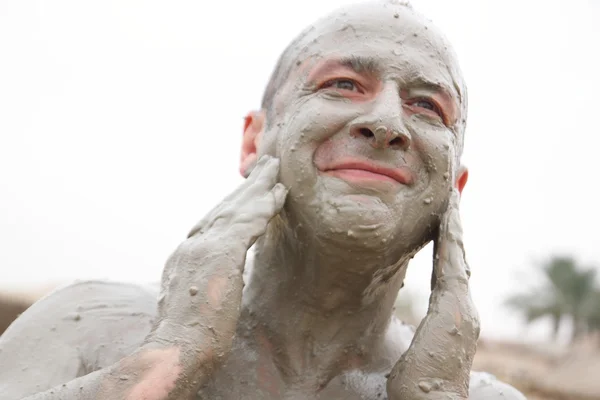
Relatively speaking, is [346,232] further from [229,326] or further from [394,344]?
[394,344]

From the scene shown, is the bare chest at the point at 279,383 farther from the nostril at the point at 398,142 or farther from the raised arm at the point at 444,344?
the nostril at the point at 398,142

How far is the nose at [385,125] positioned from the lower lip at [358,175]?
0.36 feet

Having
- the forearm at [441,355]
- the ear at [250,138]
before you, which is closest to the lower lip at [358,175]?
the forearm at [441,355]

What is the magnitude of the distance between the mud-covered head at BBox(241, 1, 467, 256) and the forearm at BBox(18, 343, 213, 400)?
68cm

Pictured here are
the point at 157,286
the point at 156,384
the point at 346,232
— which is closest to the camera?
the point at 156,384

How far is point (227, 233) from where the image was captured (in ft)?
9.98

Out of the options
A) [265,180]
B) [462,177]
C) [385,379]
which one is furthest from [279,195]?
[462,177]

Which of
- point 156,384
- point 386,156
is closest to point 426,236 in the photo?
point 386,156

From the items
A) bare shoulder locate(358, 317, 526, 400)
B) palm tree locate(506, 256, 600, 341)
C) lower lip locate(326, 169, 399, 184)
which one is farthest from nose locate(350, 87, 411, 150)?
palm tree locate(506, 256, 600, 341)

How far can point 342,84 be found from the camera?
3291mm

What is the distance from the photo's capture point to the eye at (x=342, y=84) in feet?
10.7

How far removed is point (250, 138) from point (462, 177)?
0.98 meters

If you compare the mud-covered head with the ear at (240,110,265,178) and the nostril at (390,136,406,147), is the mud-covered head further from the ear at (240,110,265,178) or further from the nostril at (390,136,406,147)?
the ear at (240,110,265,178)

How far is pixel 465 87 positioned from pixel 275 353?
1.41 meters
